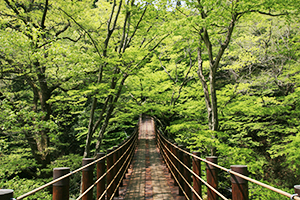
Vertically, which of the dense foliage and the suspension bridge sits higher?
the dense foliage

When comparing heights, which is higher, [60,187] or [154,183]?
[60,187]

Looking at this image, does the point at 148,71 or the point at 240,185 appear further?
the point at 148,71

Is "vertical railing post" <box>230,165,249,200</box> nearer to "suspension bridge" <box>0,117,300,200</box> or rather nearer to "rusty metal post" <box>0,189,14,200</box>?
"suspension bridge" <box>0,117,300,200</box>

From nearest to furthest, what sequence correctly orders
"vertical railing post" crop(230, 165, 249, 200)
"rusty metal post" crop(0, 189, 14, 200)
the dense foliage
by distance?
"rusty metal post" crop(0, 189, 14, 200)
"vertical railing post" crop(230, 165, 249, 200)
the dense foliage

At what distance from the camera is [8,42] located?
21.7 ft

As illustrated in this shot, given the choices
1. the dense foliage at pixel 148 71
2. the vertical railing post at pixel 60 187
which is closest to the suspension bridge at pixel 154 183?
the vertical railing post at pixel 60 187

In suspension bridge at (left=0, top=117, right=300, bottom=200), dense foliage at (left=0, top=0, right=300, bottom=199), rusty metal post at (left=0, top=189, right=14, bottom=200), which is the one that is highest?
dense foliage at (left=0, top=0, right=300, bottom=199)

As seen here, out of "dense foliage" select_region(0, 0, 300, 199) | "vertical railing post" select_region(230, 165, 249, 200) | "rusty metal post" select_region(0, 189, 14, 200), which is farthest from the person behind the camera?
"dense foliage" select_region(0, 0, 300, 199)

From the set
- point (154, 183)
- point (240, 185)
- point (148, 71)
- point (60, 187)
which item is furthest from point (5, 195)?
point (148, 71)

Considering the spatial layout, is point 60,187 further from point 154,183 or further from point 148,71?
point 148,71

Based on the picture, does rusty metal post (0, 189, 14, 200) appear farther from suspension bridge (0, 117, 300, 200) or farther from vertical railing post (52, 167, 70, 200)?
vertical railing post (52, 167, 70, 200)

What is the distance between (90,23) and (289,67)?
34.7 feet

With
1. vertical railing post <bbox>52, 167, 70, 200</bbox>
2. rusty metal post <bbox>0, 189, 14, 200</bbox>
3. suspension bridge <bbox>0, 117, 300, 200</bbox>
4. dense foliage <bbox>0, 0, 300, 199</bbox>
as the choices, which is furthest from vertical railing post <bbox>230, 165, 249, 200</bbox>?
dense foliage <bbox>0, 0, 300, 199</bbox>

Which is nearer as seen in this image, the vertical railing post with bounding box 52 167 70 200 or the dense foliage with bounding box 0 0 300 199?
the vertical railing post with bounding box 52 167 70 200
